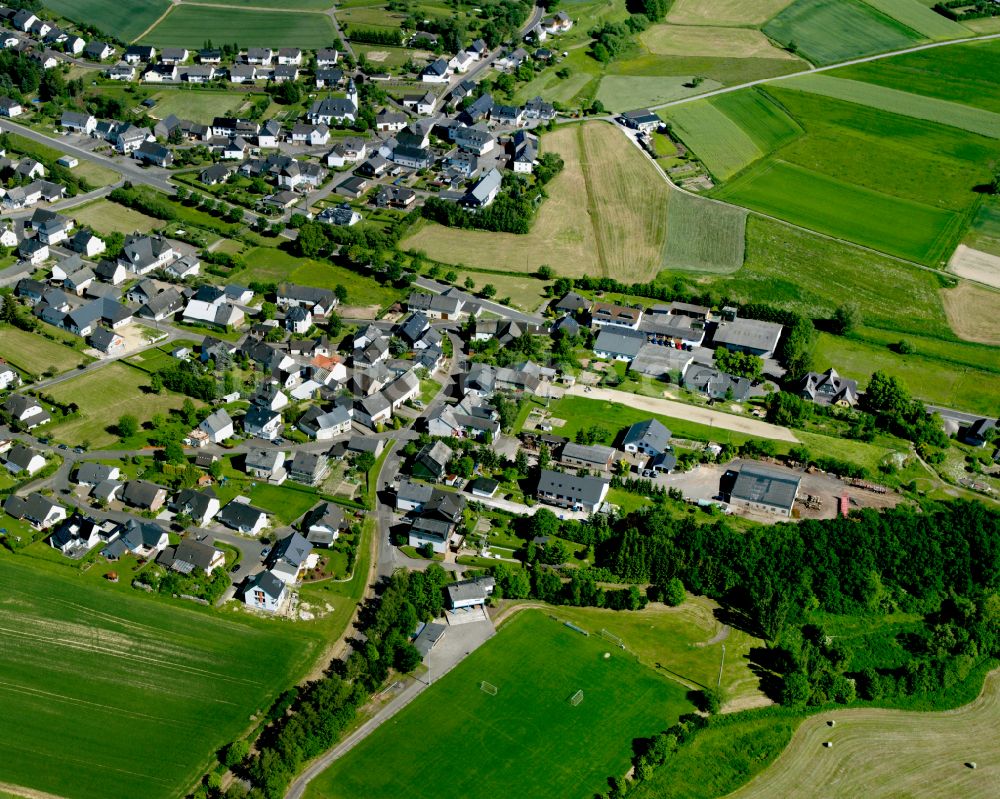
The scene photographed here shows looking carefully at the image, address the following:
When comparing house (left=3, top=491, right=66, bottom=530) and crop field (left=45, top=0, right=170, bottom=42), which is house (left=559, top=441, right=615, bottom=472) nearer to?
house (left=3, top=491, right=66, bottom=530)

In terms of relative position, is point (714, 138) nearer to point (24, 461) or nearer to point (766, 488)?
point (766, 488)

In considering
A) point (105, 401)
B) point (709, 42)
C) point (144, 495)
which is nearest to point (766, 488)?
point (144, 495)

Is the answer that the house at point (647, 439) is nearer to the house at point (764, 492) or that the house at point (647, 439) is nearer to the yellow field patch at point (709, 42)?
the house at point (764, 492)

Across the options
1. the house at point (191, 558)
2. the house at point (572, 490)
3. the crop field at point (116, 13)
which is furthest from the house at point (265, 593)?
the crop field at point (116, 13)

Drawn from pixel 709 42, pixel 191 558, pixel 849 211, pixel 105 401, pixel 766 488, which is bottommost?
pixel 191 558

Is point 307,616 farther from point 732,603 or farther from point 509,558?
point 732,603

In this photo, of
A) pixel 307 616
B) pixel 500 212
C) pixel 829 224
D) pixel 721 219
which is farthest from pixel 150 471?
pixel 829 224
